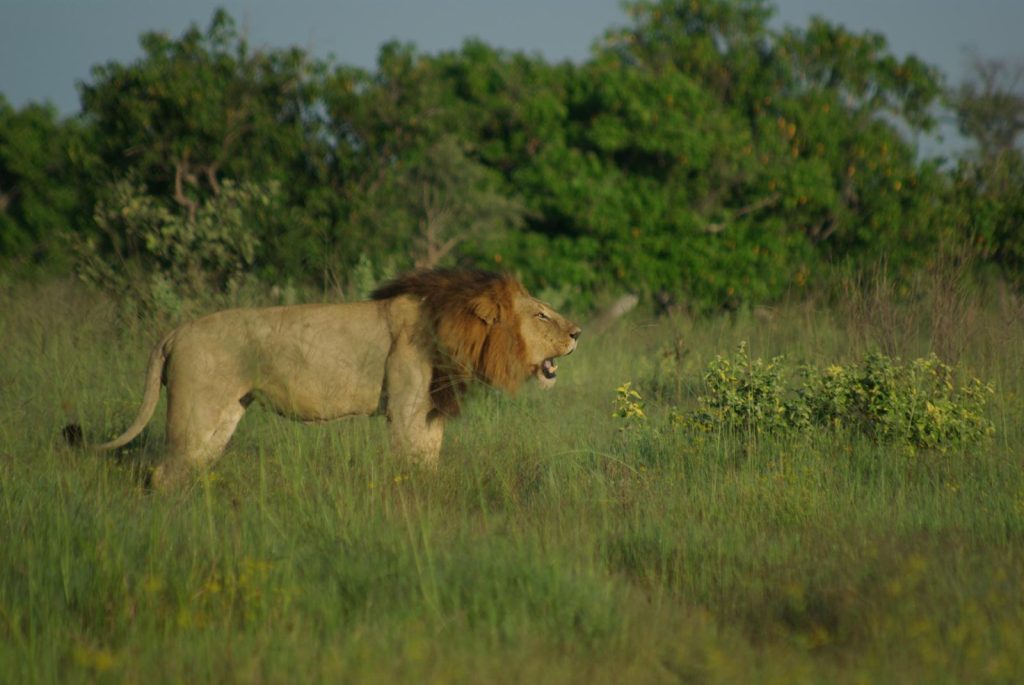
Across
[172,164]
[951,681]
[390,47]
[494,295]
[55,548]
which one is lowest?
[951,681]

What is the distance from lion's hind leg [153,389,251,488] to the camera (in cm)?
570

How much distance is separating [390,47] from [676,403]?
26.7 feet

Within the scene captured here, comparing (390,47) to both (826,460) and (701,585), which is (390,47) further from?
(701,585)

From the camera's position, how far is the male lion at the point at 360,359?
5.73 meters

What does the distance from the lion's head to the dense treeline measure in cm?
461

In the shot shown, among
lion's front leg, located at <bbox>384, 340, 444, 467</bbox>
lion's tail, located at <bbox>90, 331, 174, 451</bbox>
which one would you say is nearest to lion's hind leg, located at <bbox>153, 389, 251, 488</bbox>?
lion's tail, located at <bbox>90, 331, 174, 451</bbox>

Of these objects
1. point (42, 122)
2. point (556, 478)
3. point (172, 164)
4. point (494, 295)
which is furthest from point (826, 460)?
point (42, 122)

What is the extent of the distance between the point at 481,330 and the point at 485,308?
0.40 feet

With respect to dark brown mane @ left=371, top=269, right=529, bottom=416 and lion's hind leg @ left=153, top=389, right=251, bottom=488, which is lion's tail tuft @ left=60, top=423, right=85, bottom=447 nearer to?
lion's hind leg @ left=153, top=389, right=251, bottom=488

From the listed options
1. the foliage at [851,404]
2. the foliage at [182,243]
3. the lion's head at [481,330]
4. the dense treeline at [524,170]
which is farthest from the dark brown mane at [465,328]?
the foliage at [182,243]

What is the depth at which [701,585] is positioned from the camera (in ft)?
14.6

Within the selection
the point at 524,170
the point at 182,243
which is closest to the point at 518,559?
the point at 182,243

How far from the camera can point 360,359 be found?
6.01m

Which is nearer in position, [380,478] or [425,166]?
[380,478]
